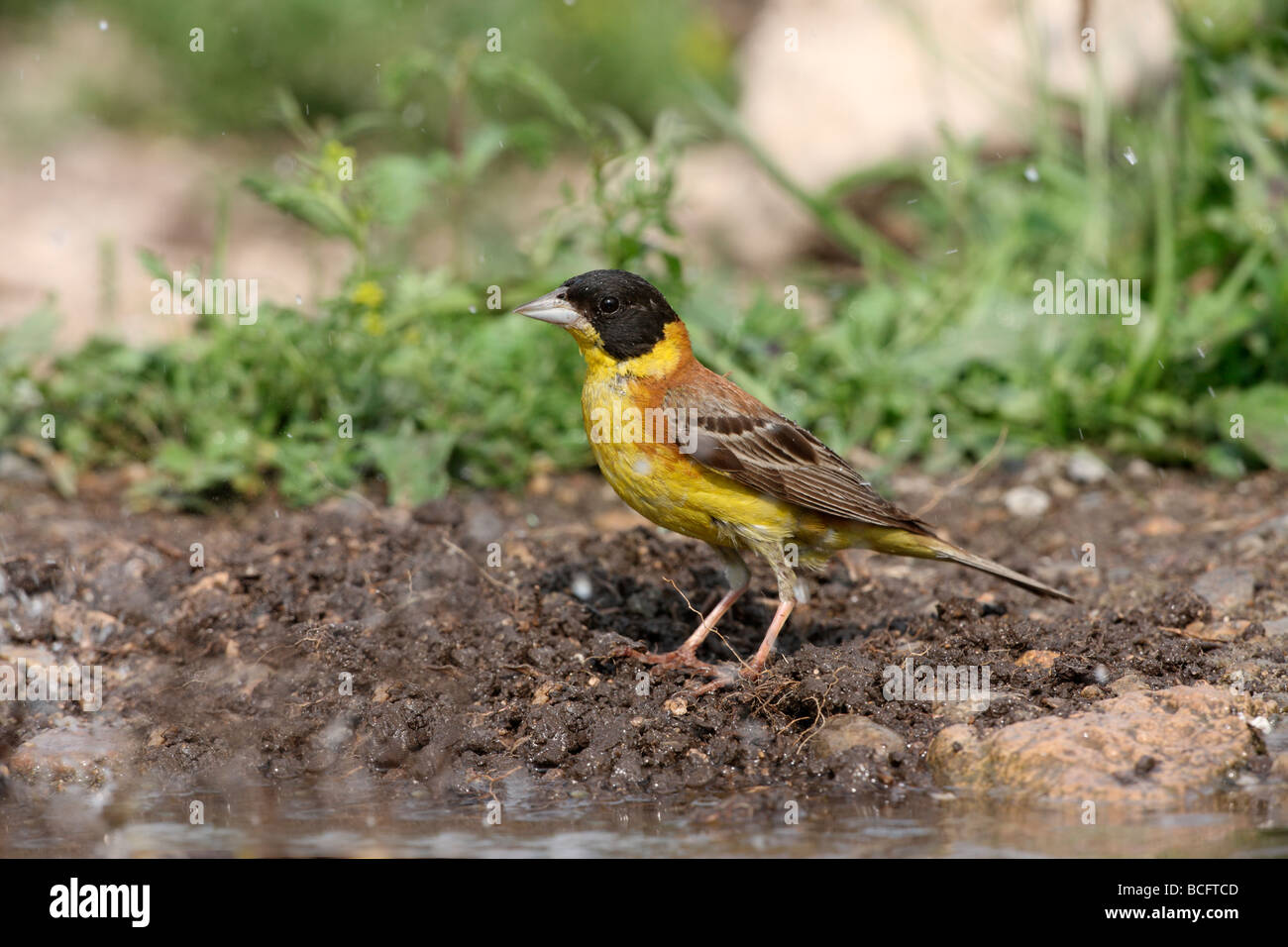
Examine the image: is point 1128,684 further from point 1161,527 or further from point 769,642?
point 1161,527

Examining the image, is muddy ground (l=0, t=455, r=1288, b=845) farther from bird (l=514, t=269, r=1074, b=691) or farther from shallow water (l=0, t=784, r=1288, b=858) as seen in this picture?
bird (l=514, t=269, r=1074, b=691)

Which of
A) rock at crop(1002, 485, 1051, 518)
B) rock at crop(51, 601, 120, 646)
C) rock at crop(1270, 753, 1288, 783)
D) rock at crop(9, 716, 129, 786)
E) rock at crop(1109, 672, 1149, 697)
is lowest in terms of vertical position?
rock at crop(1270, 753, 1288, 783)

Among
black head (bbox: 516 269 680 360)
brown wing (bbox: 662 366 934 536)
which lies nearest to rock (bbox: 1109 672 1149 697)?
brown wing (bbox: 662 366 934 536)

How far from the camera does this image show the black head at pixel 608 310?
492cm

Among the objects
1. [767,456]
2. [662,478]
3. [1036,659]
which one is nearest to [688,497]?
[662,478]

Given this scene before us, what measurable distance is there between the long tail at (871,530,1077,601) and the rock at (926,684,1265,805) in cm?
83

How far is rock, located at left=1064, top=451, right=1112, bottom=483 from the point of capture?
6.82 meters

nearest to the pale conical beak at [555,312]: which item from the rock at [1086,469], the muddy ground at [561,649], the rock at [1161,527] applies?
the muddy ground at [561,649]

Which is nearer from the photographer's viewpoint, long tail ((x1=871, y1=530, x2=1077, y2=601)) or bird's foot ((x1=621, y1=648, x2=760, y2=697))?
bird's foot ((x1=621, y1=648, x2=760, y2=697))

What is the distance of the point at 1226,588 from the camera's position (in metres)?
5.27

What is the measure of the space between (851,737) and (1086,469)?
312 cm

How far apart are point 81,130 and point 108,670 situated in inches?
339

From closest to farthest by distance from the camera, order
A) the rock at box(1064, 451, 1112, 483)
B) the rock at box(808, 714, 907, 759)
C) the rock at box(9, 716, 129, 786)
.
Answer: the rock at box(808, 714, 907, 759) < the rock at box(9, 716, 129, 786) < the rock at box(1064, 451, 1112, 483)

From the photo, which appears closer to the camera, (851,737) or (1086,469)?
(851,737)
